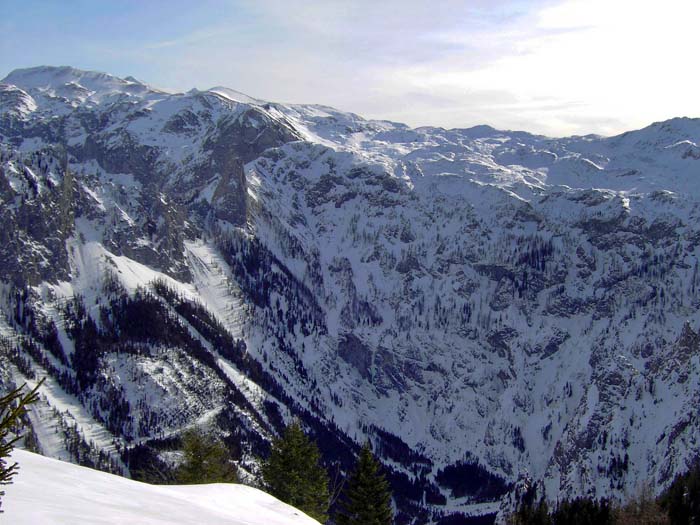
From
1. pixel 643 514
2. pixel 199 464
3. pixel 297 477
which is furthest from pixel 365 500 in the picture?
pixel 643 514

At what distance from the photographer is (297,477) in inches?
2280

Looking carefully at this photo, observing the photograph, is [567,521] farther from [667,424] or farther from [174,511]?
[667,424]

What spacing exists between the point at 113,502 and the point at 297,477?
33.8m

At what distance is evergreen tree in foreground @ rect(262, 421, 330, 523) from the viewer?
5772 cm

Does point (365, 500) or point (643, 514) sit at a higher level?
point (365, 500)

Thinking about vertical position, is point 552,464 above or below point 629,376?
below

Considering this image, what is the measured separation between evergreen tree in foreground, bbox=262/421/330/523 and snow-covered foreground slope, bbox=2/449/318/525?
877 inches

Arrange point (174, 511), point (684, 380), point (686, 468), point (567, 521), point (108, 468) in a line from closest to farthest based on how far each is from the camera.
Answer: point (174, 511), point (567, 521), point (686, 468), point (684, 380), point (108, 468)

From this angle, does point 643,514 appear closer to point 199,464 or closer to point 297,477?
point 297,477

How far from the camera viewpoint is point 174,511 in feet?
86.4

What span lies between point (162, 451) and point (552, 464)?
356ft

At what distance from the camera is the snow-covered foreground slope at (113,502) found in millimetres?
21859

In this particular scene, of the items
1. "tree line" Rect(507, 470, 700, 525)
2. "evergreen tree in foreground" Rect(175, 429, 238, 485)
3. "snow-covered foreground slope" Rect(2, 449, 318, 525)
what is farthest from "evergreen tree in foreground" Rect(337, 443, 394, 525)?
"tree line" Rect(507, 470, 700, 525)

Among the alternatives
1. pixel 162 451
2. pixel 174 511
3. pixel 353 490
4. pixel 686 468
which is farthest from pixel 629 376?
pixel 174 511
